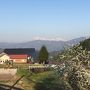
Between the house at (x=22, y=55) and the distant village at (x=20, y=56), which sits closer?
the distant village at (x=20, y=56)

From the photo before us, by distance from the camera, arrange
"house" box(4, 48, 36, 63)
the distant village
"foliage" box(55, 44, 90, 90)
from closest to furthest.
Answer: "foliage" box(55, 44, 90, 90), the distant village, "house" box(4, 48, 36, 63)

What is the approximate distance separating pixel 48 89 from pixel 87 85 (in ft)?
39.1

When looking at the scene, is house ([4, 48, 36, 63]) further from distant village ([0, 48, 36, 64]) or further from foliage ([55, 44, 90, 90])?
foliage ([55, 44, 90, 90])

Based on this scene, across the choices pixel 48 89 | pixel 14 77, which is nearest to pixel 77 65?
pixel 48 89

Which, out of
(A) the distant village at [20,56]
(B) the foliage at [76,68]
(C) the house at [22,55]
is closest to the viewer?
(B) the foliage at [76,68]

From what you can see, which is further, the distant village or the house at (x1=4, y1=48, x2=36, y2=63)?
the house at (x1=4, y1=48, x2=36, y2=63)

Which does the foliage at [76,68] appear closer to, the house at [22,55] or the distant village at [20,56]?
the distant village at [20,56]

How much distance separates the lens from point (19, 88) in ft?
110

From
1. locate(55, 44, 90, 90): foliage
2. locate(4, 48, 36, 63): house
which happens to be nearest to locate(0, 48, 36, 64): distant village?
locate(4, 48, 36, 63): house

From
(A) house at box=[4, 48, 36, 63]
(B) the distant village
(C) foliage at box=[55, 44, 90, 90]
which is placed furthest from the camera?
(A) house at box=[4, 48, 36, 63]

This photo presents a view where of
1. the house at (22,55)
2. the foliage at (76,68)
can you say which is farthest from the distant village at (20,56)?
the foliage at (76,68)

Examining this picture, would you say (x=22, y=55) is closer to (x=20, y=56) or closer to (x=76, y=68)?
(x=20, y=56)

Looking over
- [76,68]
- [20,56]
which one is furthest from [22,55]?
[76,68]

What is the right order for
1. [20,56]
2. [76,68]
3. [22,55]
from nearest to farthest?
[76,68] < [20,56] < [22,55]
